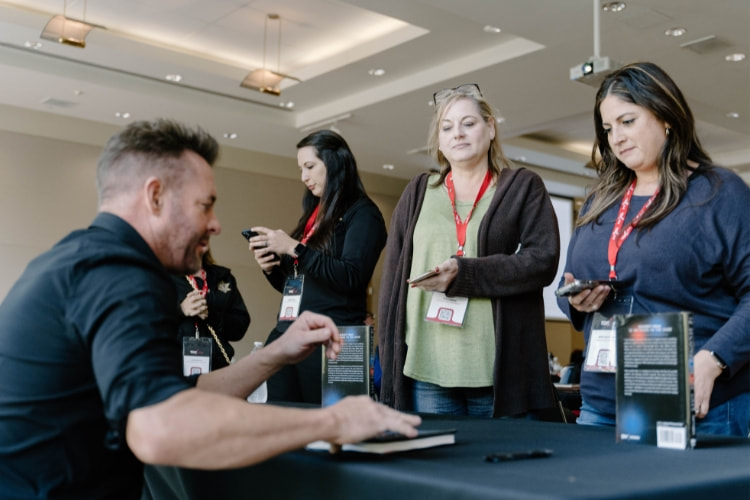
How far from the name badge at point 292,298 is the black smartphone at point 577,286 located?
983mm

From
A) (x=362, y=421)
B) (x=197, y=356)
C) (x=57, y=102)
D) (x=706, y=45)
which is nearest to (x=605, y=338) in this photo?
(x=362, y=421)

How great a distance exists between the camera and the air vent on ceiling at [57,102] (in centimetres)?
796

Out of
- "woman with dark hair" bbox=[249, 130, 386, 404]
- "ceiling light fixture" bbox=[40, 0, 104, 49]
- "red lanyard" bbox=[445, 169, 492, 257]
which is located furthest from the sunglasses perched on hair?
"ceiling light fixture" bbox=[40, 0, 104, 49]

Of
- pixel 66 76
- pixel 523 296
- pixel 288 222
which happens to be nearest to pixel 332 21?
pixel 66 76

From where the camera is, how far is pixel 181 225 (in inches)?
47.4

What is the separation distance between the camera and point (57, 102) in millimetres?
8062

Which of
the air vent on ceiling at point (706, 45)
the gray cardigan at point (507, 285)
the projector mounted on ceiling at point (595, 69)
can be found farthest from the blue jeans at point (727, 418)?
the air vent on ceiling at point (706, 45)

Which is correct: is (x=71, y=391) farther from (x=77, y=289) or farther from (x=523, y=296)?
(x=523, y=296)

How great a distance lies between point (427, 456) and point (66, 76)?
7100 mm

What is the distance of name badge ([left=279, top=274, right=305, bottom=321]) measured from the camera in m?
2.42

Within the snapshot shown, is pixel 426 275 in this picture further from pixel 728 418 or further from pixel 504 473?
pixel 504 473

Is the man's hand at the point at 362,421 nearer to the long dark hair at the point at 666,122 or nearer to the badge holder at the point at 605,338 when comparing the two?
the badge holder at the point at 605,338

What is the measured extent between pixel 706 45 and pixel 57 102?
20.1 feet

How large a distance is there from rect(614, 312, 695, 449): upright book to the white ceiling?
4.66 m
